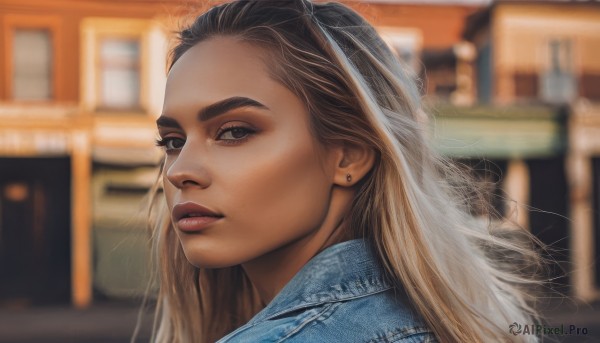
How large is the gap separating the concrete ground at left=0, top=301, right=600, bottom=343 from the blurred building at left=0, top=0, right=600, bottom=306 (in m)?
0.88

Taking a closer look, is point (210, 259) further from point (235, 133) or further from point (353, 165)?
point (353, 165)

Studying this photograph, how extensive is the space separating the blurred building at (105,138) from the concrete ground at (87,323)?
0.88 metres

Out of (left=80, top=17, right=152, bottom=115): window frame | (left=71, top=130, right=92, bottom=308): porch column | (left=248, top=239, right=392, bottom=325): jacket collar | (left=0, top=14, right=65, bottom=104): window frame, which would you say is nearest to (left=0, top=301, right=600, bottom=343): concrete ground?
(left=71, top=130, right=92, bottom=308): porch column

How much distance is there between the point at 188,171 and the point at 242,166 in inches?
4.5

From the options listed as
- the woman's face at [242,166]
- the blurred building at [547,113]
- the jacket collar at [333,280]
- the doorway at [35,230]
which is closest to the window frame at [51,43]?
the doorway at [35,230]

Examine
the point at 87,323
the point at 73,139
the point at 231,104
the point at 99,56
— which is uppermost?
the point at 99,56

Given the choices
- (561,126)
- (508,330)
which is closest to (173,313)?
(508,330)

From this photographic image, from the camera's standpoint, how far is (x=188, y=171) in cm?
163

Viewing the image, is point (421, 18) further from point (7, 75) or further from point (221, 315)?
point (221, 315)

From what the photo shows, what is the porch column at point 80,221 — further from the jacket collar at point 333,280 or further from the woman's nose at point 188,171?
the jacket collar at point 333,280

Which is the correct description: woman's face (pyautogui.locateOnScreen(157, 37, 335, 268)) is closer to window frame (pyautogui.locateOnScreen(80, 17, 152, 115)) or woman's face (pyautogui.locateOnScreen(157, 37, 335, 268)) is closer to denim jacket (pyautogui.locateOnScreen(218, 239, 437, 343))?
denim jacket (pyautogui.locateOnScreen(218, 239, 437, 343))

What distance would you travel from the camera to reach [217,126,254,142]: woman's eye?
5.49ft

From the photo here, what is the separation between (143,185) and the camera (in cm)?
1647

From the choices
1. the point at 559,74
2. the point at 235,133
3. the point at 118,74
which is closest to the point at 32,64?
the point at 118,74
